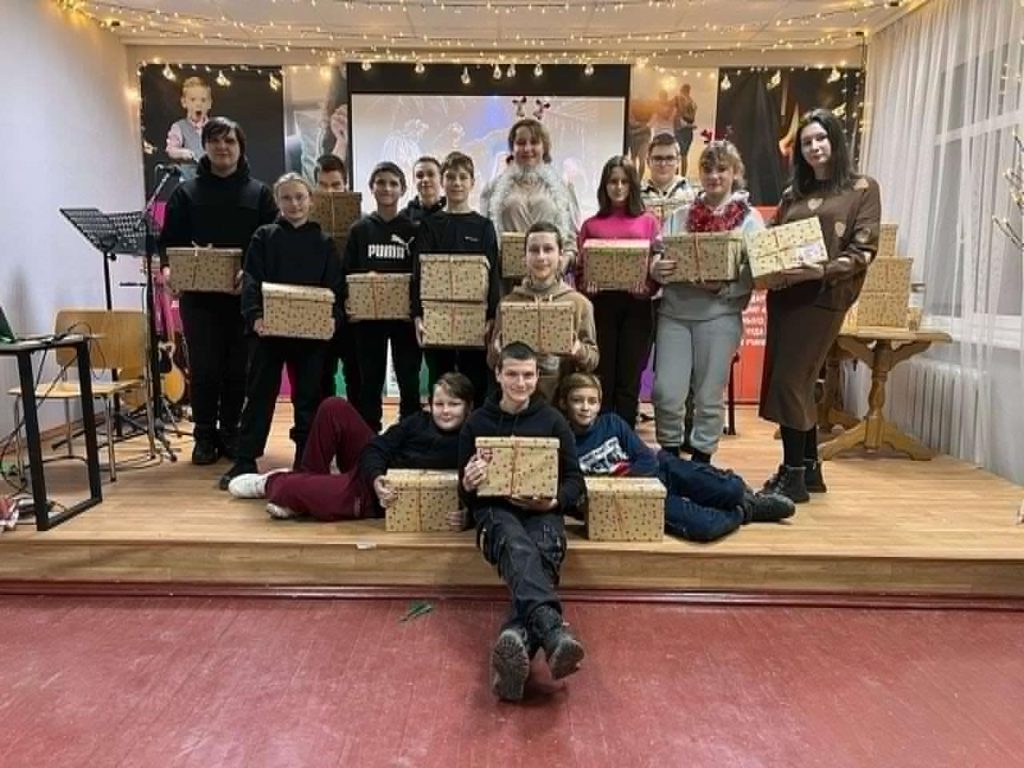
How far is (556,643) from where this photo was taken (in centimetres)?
185

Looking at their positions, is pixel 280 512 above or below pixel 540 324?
below

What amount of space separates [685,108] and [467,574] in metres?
3.91

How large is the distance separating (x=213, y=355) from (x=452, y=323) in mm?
1251

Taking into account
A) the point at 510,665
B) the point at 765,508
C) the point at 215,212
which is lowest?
the point at 510,665

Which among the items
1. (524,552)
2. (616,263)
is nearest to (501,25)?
(616,263)

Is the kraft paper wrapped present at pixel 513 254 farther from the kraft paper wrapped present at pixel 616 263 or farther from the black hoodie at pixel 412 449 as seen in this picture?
the black hoodie at pixel 412 449

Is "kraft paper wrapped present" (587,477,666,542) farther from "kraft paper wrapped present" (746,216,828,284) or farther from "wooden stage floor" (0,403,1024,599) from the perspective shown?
"kraft paper wrapped present" (746,216,828,284)

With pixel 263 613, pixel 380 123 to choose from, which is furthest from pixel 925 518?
pixel 380 123

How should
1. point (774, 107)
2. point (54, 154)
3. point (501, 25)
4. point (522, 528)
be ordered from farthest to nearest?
1. point (774, 107)
2. point (501, 25)
3. point (54, 154)
4. point (522, 528)

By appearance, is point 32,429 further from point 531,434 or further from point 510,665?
point 510,665

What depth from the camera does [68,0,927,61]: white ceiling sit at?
4.31m

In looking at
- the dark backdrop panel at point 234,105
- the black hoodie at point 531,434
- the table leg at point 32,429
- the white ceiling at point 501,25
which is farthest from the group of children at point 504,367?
the dark backdrop panel at point 234,105

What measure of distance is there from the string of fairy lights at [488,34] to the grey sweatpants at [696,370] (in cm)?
234

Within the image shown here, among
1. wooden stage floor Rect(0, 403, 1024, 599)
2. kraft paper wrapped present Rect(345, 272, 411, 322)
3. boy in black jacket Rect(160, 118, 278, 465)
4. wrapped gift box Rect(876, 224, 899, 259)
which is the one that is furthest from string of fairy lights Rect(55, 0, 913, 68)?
wooden stage floor Rect(0, 403, 1024, 599)
